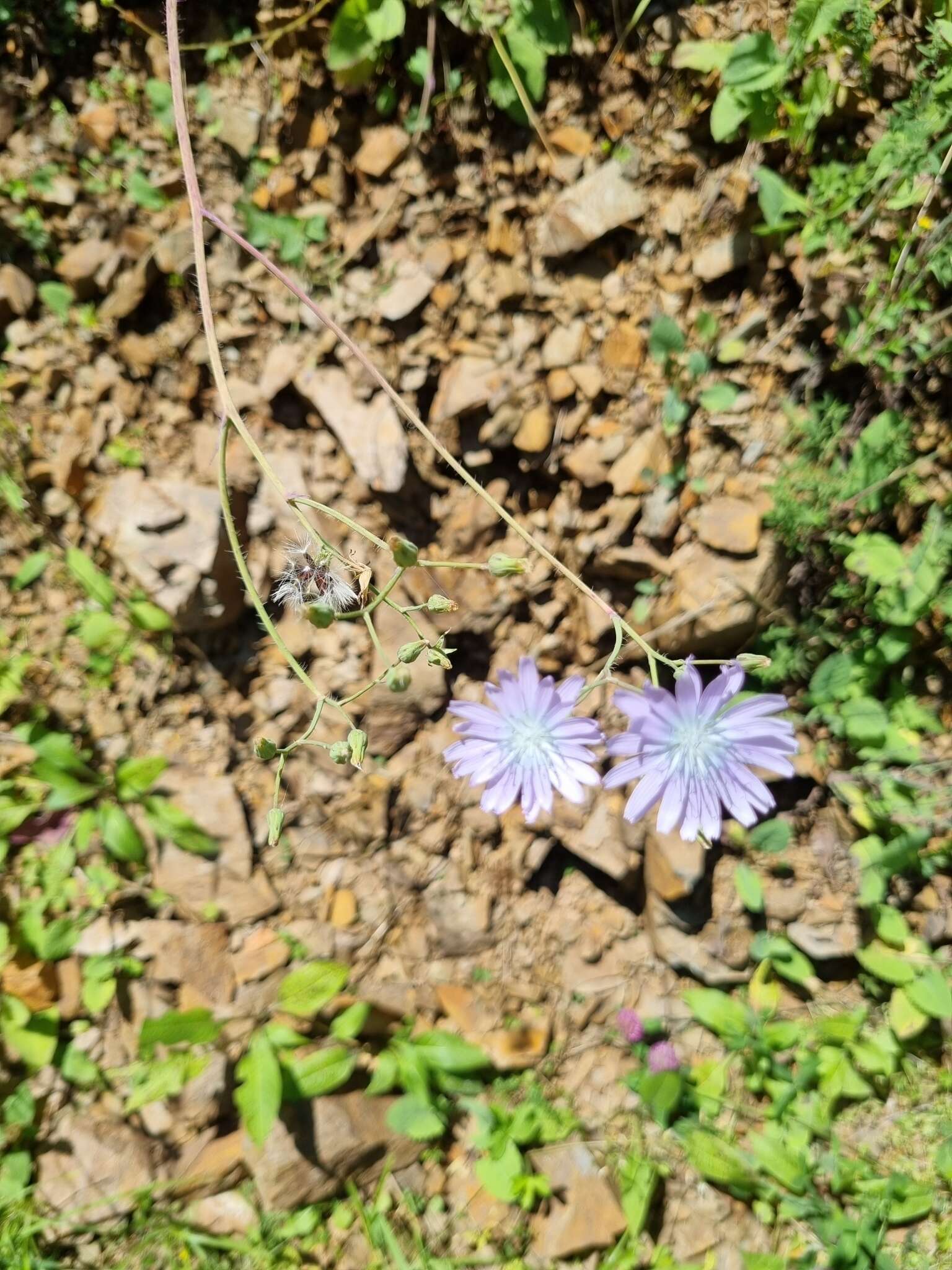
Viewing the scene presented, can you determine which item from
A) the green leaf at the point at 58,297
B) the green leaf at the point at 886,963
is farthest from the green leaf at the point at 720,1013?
the green leaf at the point at 58,297

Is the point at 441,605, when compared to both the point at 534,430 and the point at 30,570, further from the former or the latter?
the point at 30,570

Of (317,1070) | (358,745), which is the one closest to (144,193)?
(358,745)

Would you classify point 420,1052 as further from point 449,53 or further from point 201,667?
point 449,53

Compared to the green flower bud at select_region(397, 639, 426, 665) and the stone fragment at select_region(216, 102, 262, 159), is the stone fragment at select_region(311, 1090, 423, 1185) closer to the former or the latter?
the green flower bud at select_region(397, 639, 426, 665)

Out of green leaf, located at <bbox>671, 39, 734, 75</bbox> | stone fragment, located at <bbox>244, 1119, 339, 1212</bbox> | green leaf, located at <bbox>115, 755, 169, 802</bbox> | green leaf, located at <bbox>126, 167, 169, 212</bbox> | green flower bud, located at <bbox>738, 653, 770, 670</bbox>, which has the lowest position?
stone fragment, located at <bbox>244, 1119, 339, 1212</bbox>

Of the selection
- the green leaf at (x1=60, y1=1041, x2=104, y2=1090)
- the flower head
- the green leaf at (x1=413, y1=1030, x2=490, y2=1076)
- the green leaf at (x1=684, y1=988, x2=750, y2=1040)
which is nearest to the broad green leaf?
the green leaf at (x1=684, y1=988, x2=750, y2=1040)

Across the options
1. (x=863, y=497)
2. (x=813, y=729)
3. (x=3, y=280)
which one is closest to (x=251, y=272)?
(x=3, y=280)

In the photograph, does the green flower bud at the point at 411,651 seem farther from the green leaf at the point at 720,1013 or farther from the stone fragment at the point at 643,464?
the green leaf at the point at 720,1013
